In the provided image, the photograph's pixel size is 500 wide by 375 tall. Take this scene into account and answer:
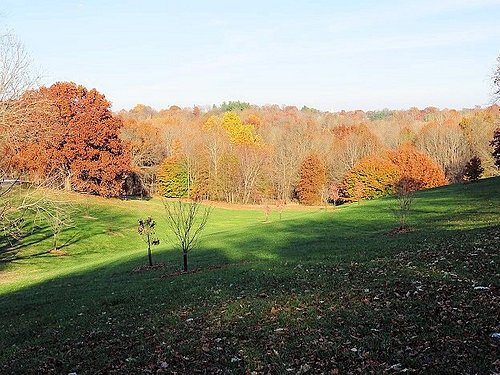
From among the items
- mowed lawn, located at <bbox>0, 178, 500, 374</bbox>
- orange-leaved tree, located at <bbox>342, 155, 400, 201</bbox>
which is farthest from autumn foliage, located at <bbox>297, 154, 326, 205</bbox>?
mowed lawn, located at <bbox>0, 178, 500, 374</bbox>

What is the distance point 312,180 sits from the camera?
251ft

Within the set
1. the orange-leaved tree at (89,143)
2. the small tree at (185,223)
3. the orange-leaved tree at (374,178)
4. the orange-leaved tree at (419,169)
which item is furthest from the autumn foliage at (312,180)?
the small tree at (185,223)

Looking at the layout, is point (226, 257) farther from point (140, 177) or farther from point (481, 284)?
point (140, 177)

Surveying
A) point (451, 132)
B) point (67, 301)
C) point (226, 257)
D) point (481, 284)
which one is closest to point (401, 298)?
point (481, 284)

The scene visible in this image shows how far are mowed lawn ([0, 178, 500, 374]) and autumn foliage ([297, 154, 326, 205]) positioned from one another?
180 ft

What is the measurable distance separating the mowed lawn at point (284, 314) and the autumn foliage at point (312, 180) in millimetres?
54970

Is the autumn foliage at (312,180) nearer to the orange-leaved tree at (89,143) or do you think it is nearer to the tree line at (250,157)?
the tree line at (250,157)

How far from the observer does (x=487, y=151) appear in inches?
3110

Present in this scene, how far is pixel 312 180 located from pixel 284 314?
67.9 m

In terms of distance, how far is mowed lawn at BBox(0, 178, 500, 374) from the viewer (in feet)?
22.2

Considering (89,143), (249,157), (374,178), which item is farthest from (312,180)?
(89,143)

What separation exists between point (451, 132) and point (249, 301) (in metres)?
87.9

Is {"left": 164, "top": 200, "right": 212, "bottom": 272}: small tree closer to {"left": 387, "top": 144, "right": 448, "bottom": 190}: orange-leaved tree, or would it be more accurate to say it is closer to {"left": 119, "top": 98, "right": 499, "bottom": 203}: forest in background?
{"left": 119, "top": 98, "right": 499, "bottom": 203}: forest in background

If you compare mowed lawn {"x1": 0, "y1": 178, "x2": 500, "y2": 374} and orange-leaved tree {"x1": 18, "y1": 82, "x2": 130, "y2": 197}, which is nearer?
mowed lawn {"x1": 0, "y1": 178, "x2": 500, "y2": 374}
